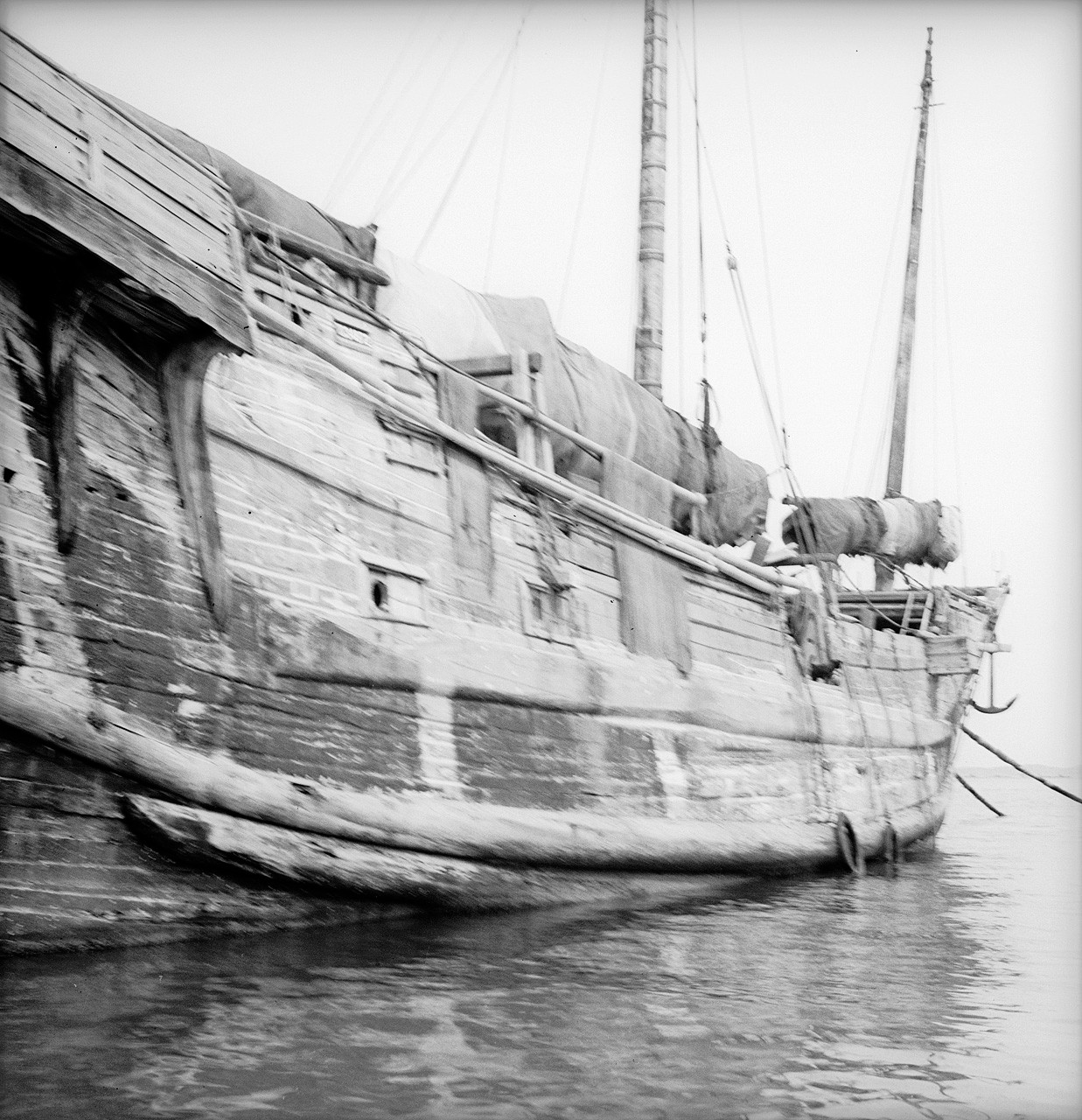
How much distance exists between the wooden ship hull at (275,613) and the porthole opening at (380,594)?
0.08 ft

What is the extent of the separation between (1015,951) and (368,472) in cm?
468

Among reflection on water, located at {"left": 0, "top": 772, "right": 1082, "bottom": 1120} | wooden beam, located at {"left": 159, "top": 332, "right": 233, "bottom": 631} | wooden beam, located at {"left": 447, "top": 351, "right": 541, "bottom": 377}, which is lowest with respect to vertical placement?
reflection on water, located at {"left": 0, "top": 772, "right": 1082, "bottom": 1120}

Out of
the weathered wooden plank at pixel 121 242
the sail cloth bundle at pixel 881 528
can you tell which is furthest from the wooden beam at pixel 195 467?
the sail cloth bundle at pixel 881 528

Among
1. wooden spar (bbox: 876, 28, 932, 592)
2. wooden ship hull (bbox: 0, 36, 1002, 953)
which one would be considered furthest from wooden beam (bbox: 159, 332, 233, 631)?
wooden spar (bbox: 876, 28, 932, 592)

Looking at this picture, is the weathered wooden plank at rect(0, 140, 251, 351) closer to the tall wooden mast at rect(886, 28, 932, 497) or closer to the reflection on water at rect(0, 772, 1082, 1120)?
the reflection on water at rect(0, 772, 1082, 1120)

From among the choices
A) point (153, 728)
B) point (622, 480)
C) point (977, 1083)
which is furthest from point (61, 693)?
point (622, 480)

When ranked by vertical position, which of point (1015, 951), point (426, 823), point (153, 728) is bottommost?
point (1015, 951)

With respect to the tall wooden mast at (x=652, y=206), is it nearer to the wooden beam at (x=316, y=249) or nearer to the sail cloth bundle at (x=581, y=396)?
the sail cloth bundle at (x=581, y=396)

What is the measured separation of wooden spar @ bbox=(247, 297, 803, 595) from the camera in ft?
22.0

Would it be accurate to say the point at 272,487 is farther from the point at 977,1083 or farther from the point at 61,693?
the point at 977,1083

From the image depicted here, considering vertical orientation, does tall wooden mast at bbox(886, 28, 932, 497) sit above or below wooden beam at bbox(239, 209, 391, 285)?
above

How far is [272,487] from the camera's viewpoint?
646 centimetres

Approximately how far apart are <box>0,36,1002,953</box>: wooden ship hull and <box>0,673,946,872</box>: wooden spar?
16 mm

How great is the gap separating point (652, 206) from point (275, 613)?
987 cm
